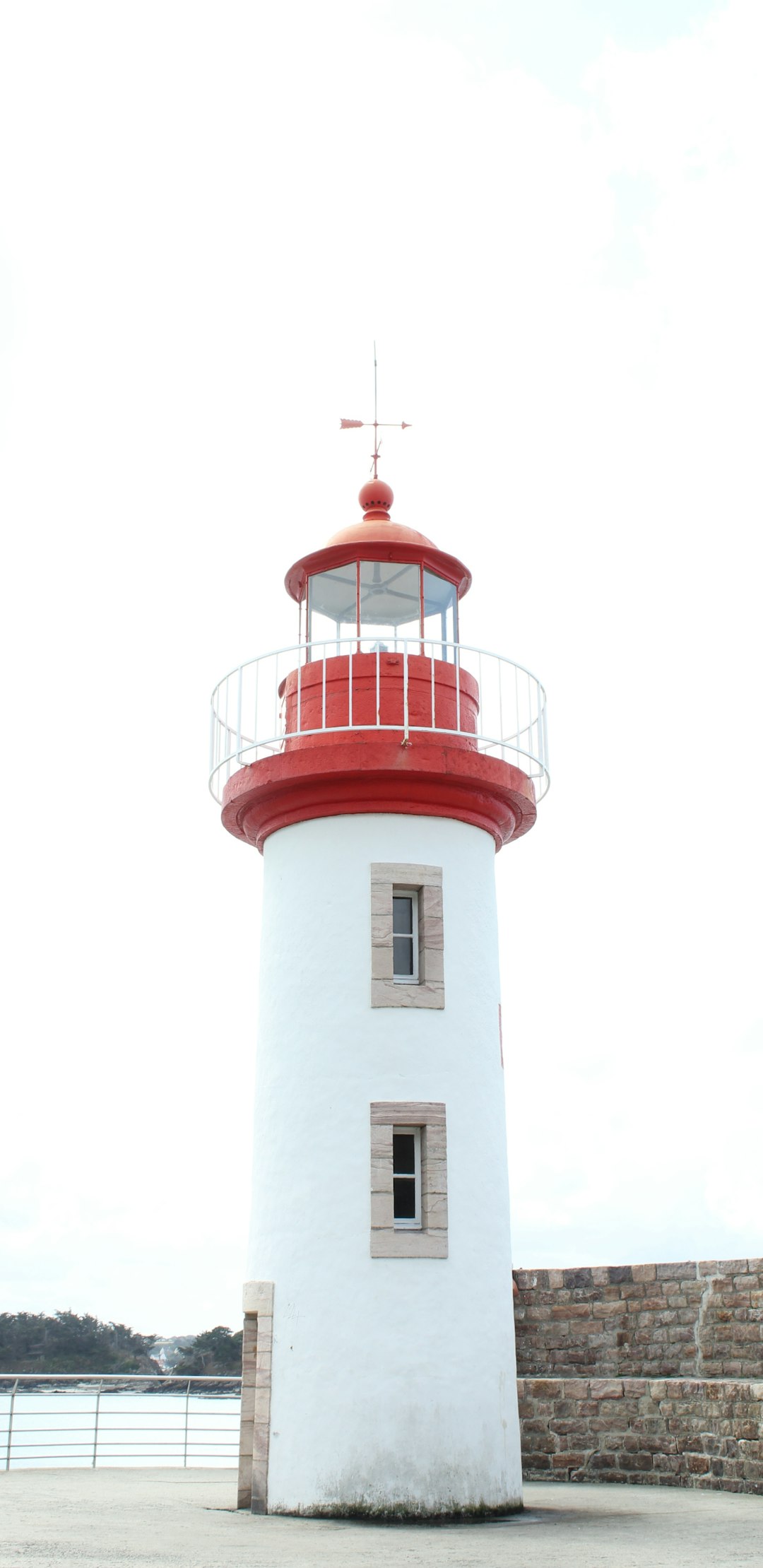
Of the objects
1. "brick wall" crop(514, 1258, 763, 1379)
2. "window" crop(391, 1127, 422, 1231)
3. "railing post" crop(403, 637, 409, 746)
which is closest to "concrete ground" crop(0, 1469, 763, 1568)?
"brick wall" crop(514, 1258, 763, 1379)

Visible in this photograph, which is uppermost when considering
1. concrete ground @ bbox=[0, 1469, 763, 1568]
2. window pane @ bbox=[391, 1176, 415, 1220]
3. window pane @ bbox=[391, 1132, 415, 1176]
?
window pane @ bbox=[391, 1132, 415, 1176]

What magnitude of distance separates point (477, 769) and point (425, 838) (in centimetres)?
64

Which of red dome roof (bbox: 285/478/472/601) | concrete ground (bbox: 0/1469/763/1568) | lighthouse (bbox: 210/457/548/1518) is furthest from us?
red dome roof (bbox: 285/478/472/601)

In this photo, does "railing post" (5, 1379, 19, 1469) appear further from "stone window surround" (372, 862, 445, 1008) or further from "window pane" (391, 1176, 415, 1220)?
"stone window surround" (372, 862, 445, 1008)

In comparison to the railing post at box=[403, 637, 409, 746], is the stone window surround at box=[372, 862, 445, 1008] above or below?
below

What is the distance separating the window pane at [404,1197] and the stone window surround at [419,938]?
121 centimetres

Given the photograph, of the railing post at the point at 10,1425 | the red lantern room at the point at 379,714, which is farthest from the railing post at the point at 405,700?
the railing post at the point at 10,1425

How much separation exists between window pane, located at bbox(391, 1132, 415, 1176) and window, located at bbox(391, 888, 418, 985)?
112cm

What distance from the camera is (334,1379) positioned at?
9.11m

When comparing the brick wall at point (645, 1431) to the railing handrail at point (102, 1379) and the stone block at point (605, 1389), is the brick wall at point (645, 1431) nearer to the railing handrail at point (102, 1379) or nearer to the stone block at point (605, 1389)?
the stone block at point (605, 1389)

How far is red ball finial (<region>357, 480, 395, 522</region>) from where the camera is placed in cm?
1172

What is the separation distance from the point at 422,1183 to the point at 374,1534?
222 centimetres

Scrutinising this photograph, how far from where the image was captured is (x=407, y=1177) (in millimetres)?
9586

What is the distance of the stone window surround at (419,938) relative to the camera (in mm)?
9797
